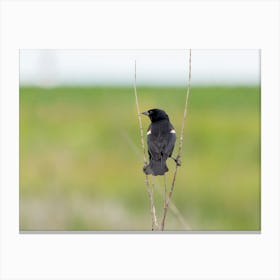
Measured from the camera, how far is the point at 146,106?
375 inches

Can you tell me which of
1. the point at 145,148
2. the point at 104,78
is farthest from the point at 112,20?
the point at 145,148

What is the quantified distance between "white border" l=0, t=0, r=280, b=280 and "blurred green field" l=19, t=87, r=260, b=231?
0.11m

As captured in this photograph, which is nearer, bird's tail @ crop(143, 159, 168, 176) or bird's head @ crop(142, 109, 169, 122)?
bird's tail @ crop(143, 159, 168, 176)

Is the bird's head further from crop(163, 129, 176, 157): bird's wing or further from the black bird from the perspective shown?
crop(163, 129, 176, 157): bird's wing

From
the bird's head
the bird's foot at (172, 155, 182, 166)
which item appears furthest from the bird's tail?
the bird's head

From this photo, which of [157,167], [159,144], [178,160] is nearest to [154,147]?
[159,144]

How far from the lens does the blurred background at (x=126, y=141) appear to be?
9.43 metres

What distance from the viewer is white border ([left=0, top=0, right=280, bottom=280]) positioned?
9.28 meters

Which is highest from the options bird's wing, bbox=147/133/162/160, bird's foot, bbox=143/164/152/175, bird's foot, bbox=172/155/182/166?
bird's wing, bbox=147/133/162/160

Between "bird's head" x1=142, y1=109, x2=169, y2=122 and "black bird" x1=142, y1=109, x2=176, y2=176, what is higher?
"bird's head" x1=142, y1=109, x2=169, y2=122

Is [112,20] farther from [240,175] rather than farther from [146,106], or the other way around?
[240,175]
